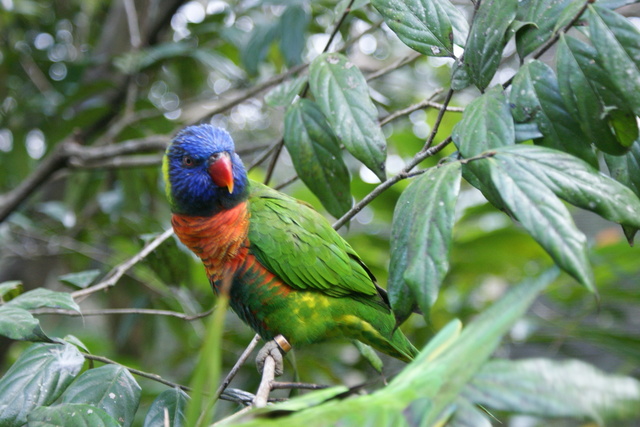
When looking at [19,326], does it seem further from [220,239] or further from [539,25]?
[539,25]

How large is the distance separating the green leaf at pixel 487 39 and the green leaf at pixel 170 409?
91cm

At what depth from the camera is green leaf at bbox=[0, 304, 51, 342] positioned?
1088 mm

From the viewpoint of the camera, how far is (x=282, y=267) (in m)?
1.61

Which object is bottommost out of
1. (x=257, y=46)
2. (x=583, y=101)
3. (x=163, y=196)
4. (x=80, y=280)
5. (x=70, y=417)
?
(x=163, y=196)

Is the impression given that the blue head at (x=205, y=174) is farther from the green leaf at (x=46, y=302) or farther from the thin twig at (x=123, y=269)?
the green leaf at (x=46, y=302)

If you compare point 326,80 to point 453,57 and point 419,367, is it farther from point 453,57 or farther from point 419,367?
point 419,367

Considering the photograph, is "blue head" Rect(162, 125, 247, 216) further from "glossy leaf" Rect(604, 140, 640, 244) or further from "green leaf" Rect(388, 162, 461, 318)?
"glossy leaf" Rect(604, 140, 640, 244)

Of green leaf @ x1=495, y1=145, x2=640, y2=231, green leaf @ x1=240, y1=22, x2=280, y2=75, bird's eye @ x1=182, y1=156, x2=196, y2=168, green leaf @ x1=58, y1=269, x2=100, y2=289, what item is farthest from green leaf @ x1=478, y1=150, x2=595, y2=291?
green leaf @ x1=240, y1=22, x2=280, y2=75

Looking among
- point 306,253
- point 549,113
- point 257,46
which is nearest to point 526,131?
point 549,113

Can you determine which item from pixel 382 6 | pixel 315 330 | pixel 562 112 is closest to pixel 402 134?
pixel 315 330

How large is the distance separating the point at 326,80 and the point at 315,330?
2.55 feet

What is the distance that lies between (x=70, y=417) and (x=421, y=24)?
1.03 meters

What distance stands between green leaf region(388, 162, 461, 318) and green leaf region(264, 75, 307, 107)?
658 millimetres

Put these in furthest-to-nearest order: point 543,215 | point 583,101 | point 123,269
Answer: point 123,269, point 583,101, point 543,215
